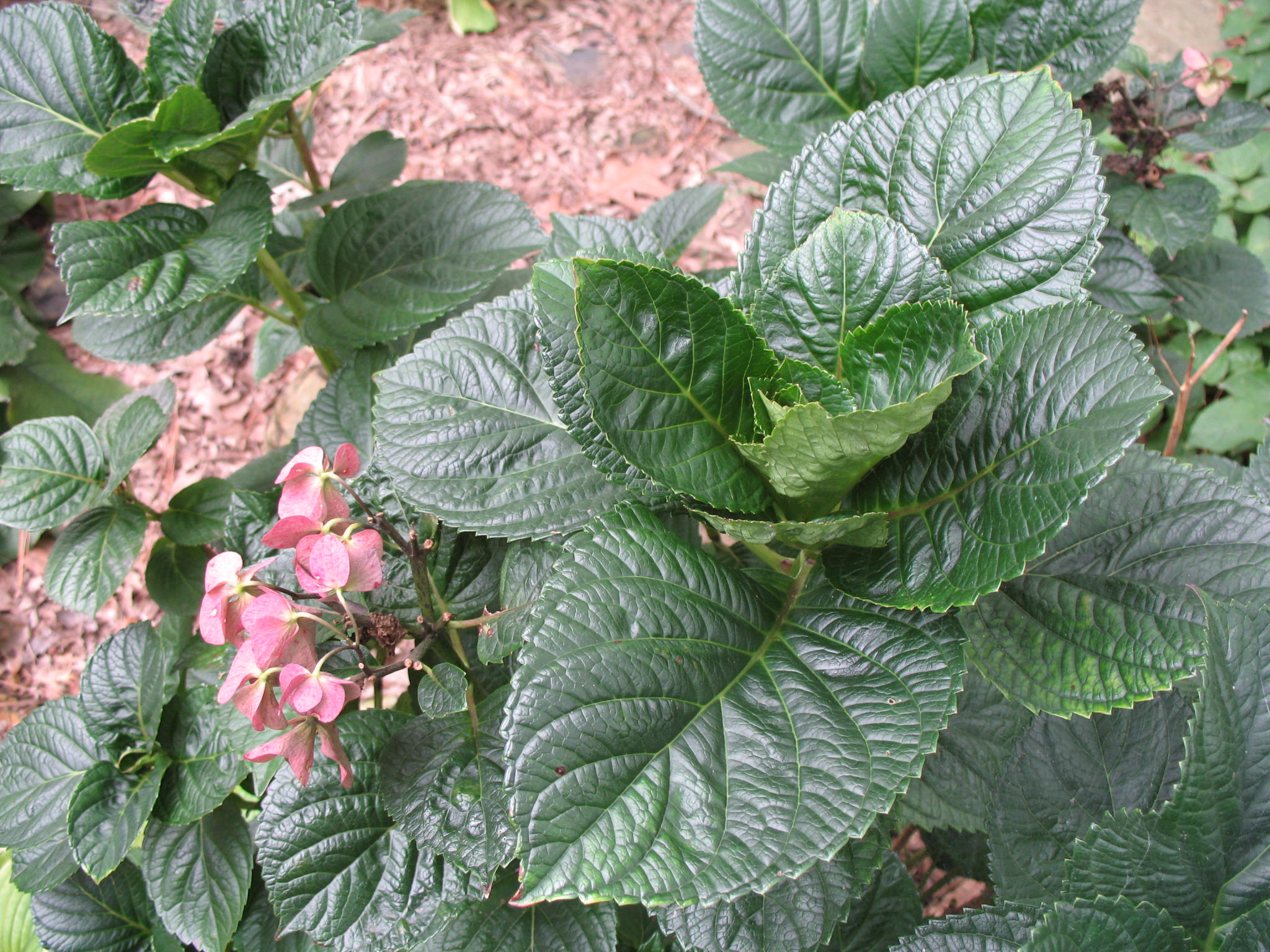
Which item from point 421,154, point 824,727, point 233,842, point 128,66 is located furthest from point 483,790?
point 421,154

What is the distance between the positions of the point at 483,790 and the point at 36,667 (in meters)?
2.23

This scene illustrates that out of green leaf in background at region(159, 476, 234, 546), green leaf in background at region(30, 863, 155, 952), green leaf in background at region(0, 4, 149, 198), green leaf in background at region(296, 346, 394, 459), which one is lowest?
green leaf in background at region(30, 863, 155, 952)

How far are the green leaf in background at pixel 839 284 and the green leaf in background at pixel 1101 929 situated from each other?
0.53 meters

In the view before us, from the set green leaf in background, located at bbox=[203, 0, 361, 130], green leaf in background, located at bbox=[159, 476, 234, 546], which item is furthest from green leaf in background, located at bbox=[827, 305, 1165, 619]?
green leaf in background, located at bbox=[159, 476, 234, 546]

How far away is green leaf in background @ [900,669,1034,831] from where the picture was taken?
44.5 inches

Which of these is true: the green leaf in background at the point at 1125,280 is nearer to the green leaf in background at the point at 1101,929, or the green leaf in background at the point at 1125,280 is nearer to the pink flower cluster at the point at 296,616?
the green leaf in background at the point at 1101,929

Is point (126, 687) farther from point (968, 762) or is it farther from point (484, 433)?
point (968, 762)

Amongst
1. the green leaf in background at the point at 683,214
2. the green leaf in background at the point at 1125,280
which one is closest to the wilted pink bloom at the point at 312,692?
the green leaf in background at the point at 683,214

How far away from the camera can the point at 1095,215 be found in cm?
83

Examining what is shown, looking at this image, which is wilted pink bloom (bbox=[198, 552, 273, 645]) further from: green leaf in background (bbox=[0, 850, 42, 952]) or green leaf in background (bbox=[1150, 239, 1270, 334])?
green leaf in background (bbox=[1150, 239, 1270, 334])

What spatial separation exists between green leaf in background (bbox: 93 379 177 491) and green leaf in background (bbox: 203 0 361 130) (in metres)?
0.51

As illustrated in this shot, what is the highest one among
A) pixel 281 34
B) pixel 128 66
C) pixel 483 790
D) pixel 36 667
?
pixel 281 34

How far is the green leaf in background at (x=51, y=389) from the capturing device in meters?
2.56

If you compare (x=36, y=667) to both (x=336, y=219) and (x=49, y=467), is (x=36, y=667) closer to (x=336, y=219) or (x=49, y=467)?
(x=49, y=467)
